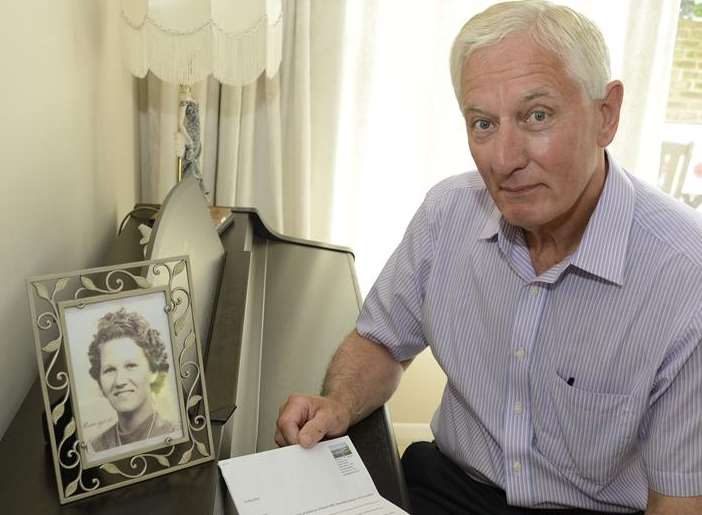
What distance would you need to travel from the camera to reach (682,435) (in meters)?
1.06

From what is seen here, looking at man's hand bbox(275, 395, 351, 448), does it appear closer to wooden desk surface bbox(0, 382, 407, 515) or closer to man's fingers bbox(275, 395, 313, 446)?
man's fingers bbox(275, 395, 313, 446)

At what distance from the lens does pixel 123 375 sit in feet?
2.74

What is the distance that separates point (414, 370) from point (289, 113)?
1.08 meters

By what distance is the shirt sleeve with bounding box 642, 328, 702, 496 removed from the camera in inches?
41.3

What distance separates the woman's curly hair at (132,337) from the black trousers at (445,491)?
2.26ft

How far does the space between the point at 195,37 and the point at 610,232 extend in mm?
1050

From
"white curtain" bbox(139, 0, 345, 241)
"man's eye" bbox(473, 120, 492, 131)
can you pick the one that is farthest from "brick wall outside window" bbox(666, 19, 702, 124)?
"man's eye" bbox(473, 120, 492, 131)

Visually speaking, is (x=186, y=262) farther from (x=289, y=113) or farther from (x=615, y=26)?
(x=615, y=26)

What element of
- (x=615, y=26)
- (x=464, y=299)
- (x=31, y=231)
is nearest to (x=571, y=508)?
(x=464, y=299)

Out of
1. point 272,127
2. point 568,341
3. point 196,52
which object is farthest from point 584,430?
point 272,127

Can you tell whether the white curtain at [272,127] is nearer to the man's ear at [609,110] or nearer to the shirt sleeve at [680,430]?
the man's ear at [609,110]

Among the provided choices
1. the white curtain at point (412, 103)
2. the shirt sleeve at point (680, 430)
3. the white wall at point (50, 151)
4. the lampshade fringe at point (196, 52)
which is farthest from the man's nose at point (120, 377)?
the white curtain at point (412, 103)

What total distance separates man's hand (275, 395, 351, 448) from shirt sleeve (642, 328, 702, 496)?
1.55 feet

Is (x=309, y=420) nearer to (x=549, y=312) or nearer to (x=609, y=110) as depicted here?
(x=549, y=312)
